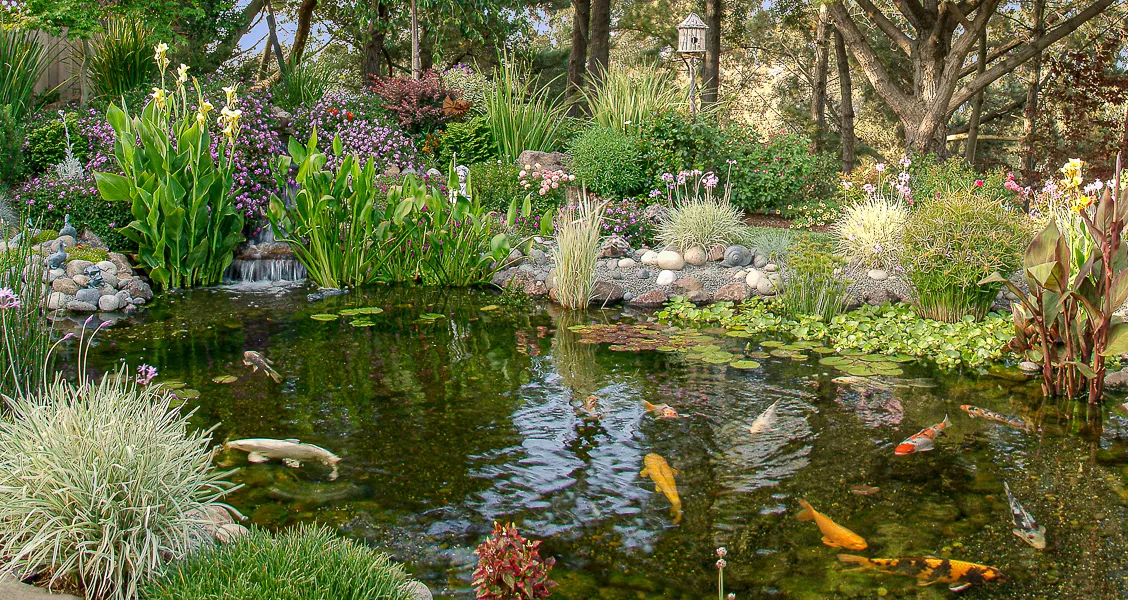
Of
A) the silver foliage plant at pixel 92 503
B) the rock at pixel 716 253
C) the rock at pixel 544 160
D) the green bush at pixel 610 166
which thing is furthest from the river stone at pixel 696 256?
the silver foliage plant at pixel 92 503

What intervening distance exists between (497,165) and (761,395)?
234 inches

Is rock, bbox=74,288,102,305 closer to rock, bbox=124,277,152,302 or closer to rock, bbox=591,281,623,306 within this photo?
rock, bbox=124,277,152,302

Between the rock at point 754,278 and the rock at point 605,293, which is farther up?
the rock at point 754,278

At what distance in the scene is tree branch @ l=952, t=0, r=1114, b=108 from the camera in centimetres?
1198

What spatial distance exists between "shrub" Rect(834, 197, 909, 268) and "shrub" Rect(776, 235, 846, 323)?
87cm

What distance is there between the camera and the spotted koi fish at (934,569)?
2.95 metres

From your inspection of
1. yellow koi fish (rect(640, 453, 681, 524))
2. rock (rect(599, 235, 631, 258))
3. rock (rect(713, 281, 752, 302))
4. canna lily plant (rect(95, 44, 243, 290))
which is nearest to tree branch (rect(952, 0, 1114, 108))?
rock (rect(599, 235, 631, 258))

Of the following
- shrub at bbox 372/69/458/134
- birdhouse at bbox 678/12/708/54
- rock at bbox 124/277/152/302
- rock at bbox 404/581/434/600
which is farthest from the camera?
birdhouse at bbox 678/12/708/54

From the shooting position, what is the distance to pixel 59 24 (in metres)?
10.5

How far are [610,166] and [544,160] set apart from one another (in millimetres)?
1116

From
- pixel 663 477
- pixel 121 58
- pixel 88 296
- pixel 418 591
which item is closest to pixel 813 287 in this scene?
pixel 663 477

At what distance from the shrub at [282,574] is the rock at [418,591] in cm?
3

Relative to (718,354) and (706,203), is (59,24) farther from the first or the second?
(718,354)

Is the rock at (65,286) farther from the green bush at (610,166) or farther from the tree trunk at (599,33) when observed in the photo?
the tree trunk at (599,33)
